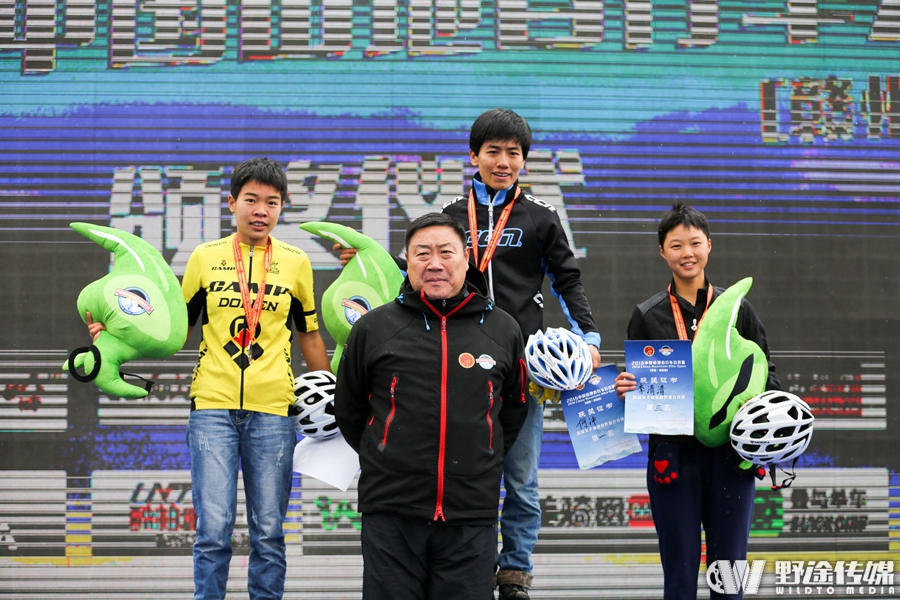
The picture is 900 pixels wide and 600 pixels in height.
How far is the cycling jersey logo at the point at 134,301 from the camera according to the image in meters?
2.96

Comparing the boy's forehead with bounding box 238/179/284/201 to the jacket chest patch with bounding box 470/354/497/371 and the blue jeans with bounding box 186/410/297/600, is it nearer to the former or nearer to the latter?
the blue jeans with bounding box 186/410/297/600

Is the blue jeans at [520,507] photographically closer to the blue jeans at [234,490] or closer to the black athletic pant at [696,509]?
the black athletic pant at [696,509]

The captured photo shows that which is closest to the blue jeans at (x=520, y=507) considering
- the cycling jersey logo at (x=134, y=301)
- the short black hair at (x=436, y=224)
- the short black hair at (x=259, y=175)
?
the short black hair at (x=436, y=224)

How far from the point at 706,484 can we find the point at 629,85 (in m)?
2.82

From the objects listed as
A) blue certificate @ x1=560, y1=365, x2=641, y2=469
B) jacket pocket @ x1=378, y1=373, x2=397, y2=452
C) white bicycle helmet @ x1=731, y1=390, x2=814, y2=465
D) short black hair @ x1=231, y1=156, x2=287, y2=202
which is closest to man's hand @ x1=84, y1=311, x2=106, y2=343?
short black hair @ x1=231, y1=156, x2=287, y2=202

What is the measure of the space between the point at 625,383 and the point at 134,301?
6.10 feet

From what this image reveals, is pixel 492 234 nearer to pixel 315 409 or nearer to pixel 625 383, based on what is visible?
pixel 625 383

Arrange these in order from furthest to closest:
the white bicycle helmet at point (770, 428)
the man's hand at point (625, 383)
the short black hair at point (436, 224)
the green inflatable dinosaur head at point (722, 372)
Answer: the man's hand at point (625, 383) < the green inflatable dinosaur head at point (722, 372) < the white bicycle helmet at point (770, 428) < the short black hair at point (436, 224)

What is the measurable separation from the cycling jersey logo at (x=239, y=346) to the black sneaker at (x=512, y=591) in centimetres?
126

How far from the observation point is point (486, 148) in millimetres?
3193

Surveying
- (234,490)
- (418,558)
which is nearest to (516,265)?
(418,558)

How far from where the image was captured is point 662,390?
298 centimetres

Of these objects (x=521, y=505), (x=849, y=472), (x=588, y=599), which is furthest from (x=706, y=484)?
(x=849, y=472)

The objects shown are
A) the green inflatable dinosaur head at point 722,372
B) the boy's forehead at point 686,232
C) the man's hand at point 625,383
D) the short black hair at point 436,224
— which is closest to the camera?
the short black hair at point 436,224
